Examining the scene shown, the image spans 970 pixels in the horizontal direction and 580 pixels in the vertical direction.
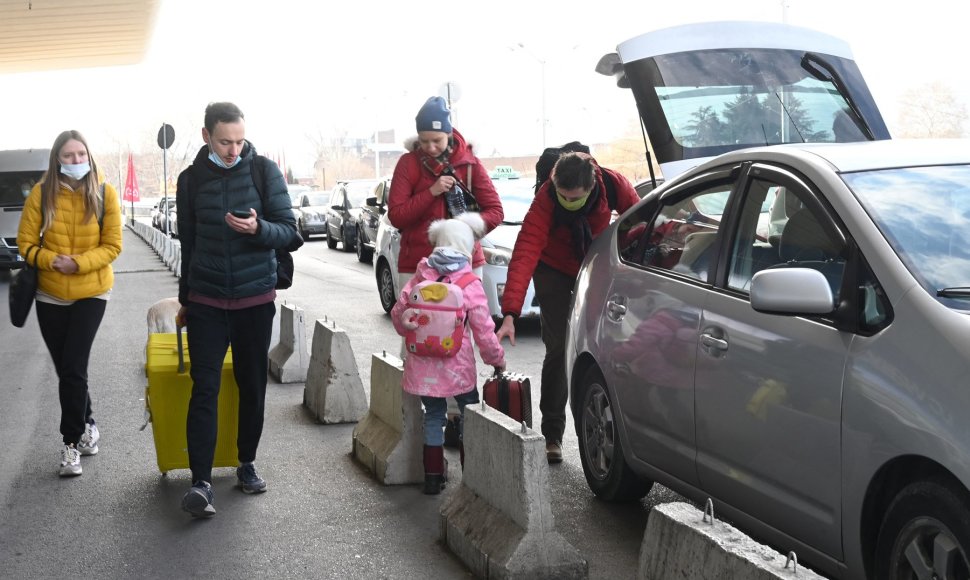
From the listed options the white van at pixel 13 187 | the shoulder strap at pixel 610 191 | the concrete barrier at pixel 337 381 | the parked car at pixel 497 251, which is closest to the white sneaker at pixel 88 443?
the concrete barrier at pixel 337 381

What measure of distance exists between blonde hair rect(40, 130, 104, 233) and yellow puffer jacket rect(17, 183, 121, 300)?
0.11 feet

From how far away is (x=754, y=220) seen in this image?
4.88 metres

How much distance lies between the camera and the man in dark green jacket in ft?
20.2

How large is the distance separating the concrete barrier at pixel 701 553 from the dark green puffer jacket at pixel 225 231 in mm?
3064

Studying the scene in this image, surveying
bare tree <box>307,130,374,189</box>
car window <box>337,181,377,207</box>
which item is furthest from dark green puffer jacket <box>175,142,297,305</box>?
bare tree <box>307,130,374,189</box>

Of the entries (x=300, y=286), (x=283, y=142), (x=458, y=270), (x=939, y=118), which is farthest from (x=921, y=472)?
(x=283, y=142)

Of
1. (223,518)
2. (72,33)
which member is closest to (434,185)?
(223,518)

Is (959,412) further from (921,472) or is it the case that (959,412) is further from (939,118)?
(939,118)

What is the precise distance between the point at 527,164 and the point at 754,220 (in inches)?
4463

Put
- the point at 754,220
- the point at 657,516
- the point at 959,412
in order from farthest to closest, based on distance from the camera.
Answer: the point at 754,220
the point at 657,516
the point at 959,412

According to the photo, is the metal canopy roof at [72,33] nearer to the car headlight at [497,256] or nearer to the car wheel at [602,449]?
the car headlight at [497,256]

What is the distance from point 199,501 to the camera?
19.8ft

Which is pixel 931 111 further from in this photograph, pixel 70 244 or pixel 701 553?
pixel 701 553

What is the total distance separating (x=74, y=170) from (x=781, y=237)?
166 inches
